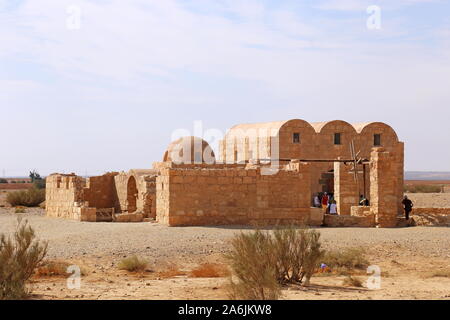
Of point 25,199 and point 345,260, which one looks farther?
point 25,199

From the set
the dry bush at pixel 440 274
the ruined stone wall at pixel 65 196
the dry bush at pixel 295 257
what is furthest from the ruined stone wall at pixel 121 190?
the dry bush at pixel 440 274

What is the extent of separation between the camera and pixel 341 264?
12.1m

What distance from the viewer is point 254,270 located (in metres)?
8.80

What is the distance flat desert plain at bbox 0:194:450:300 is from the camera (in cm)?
923

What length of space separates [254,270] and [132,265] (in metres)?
3.47

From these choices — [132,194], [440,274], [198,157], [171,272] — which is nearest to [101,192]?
[132,194]

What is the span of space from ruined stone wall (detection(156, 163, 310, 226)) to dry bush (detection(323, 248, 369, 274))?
514cm

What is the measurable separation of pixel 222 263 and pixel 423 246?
201 inches

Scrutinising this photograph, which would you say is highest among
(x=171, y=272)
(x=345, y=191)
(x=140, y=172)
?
(x=140, y=172)

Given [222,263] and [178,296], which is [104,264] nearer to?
[222,263]

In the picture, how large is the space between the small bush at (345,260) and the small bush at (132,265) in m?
3.51

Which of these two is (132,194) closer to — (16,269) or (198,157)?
(198,157)

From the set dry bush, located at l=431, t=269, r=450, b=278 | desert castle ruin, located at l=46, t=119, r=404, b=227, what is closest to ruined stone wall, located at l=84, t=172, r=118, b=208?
desert castle ruin, located at l=46, t=119, r=404, b=227

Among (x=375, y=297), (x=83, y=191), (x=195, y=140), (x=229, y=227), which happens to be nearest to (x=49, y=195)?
(x=83, y=191)
